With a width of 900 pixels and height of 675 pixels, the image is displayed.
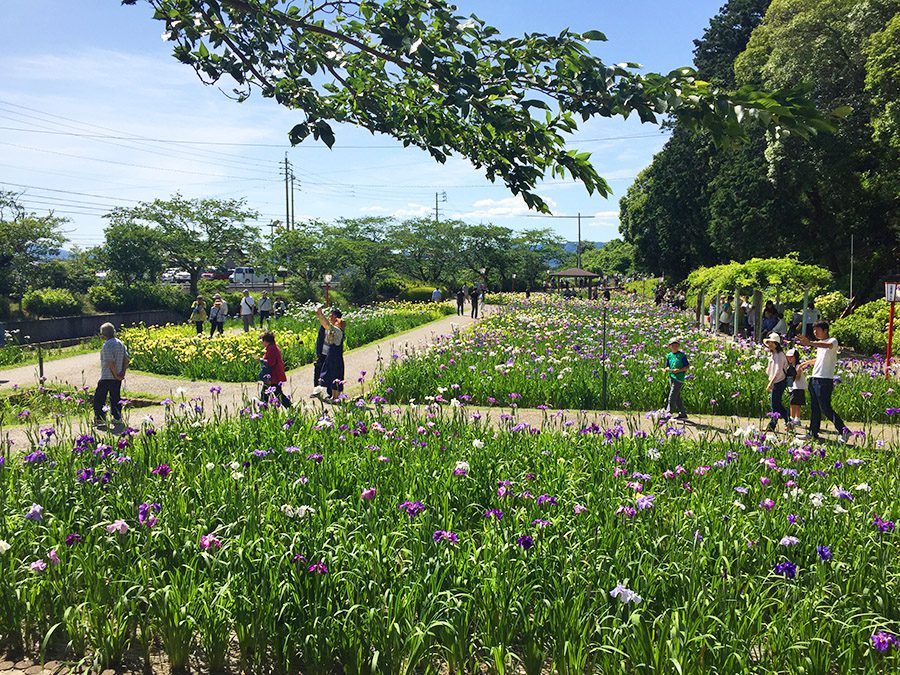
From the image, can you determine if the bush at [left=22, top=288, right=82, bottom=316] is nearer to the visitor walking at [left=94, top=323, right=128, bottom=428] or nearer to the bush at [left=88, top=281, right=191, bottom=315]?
the bush at [left=88, top=281, right=191, bottom=315]

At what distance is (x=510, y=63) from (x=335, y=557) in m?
2.76

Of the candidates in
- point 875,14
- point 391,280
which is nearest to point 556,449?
point 875,14

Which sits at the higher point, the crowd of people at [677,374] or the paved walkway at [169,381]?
the crowd of people at [677,374]

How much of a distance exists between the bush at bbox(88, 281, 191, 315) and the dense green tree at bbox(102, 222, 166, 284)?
34.7 inches

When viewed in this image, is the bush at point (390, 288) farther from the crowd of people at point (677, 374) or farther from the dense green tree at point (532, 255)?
the crowd of people at point (677, 374)

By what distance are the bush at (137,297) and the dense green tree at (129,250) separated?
880 mm

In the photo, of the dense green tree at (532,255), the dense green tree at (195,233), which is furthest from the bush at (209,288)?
the dense green tree at (532,255)

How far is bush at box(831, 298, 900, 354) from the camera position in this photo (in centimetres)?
1678

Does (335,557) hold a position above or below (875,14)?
below

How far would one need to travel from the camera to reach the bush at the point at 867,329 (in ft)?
55.1

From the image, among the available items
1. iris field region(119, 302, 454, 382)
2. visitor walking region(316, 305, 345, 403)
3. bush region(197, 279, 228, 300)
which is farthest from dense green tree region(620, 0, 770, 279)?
bush region(197, 279, 228, 300)

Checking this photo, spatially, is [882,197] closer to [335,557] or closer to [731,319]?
[731,319]

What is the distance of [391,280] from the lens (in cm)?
4181

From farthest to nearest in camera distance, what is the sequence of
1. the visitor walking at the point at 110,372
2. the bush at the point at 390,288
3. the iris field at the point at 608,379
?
1. the bush at the point at 390,288
2. the iris field at the point at 608,379
3. the visitor walking at the point at 110,372
